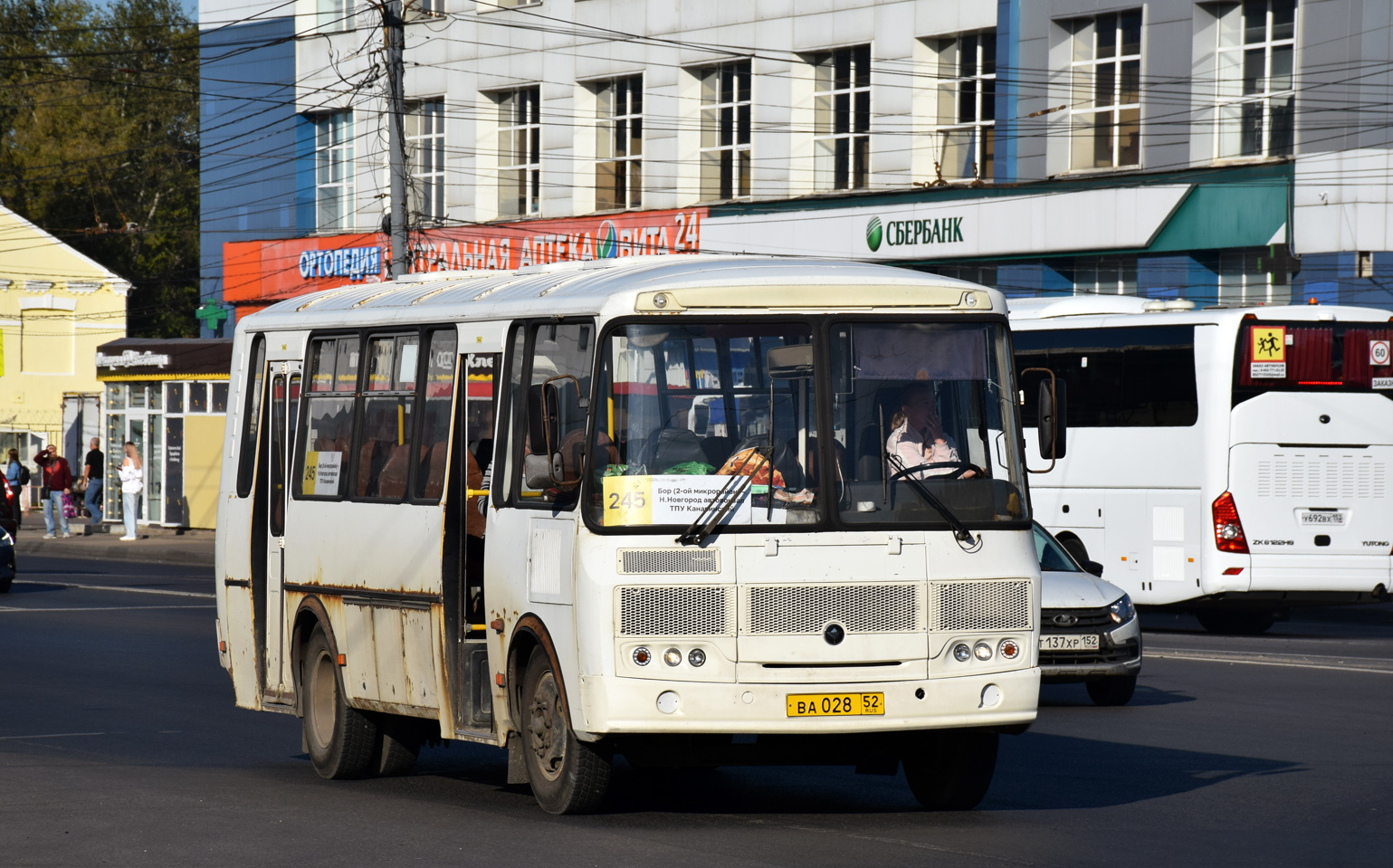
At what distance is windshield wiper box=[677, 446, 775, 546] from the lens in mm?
9156

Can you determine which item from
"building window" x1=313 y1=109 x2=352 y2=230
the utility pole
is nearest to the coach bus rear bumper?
the utility pole

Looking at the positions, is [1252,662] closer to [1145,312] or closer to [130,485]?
[1145,312]

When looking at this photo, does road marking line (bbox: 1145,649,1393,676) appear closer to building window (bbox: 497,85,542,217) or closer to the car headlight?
the car headlight

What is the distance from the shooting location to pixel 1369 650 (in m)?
20.8

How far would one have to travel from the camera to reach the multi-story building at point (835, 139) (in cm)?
3148

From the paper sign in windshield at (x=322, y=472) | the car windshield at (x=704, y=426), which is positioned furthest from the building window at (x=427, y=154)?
the car windshield at (x=704, y=426)

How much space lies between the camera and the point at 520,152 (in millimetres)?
45219

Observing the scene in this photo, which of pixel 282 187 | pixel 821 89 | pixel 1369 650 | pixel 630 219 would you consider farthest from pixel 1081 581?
pixel 282 187

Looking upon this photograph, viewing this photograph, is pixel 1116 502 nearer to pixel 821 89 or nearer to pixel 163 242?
pixel 821 89

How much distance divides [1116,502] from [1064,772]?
→ 13.2 meters

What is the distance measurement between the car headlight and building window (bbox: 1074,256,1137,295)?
61.0 ft

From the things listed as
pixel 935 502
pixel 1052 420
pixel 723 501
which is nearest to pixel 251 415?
pixel 723 501

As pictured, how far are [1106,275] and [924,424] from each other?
25.4 meters

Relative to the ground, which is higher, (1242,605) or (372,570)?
(372,570)
